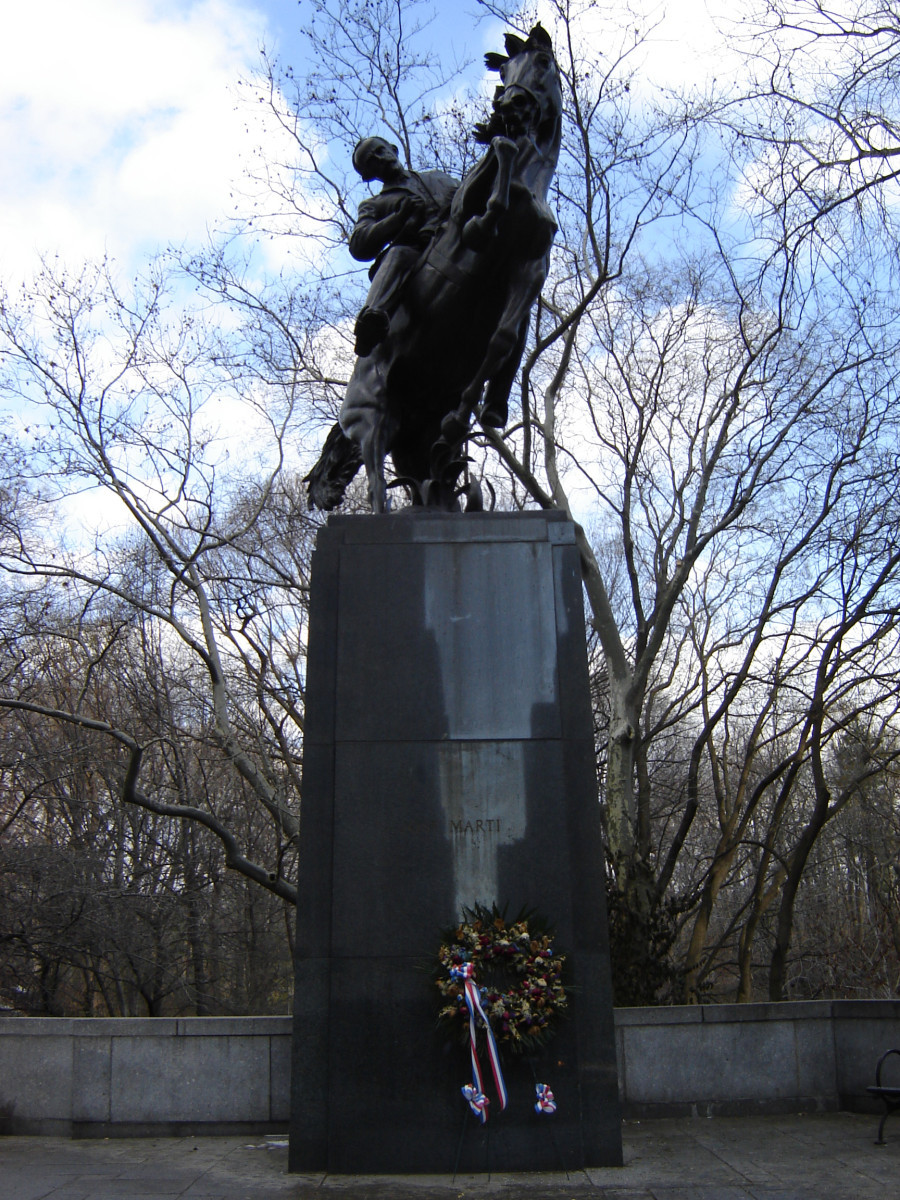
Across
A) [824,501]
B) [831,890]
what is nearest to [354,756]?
[824,501]

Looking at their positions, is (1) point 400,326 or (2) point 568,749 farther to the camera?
(1) point 400,326

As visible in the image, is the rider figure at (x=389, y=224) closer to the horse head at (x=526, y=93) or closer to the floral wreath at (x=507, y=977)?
the horse head at (x=526, y=93)

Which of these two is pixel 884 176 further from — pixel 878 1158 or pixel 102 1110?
pixel 102 1110

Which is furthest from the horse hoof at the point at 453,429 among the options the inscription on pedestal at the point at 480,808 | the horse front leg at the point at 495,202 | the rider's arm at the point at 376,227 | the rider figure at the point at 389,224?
the inscription on pedestal at the point at 480,808

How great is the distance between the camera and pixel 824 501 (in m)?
20.0

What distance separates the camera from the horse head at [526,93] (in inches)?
333

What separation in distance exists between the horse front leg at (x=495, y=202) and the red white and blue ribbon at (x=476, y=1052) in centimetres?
546

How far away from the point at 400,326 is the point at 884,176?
467cm

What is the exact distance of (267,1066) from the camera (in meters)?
8.84

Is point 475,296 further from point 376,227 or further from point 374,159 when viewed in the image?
point 374,159

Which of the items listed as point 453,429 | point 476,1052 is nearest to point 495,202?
point 453,429

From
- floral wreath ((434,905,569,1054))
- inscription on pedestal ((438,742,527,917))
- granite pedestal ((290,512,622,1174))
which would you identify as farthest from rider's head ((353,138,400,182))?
floral wreath ((434,905,569,1054))

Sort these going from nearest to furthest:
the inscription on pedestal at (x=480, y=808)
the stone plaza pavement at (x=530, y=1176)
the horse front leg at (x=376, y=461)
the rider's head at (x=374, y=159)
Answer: the stone plaza pavement at (x=530, y=1176) < the inscription on pedestal at (x=480, y=808) < the horse front leg at (x=376, y=461) < the rider's head at (x=374, y=159)

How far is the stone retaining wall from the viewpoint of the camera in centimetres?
870
